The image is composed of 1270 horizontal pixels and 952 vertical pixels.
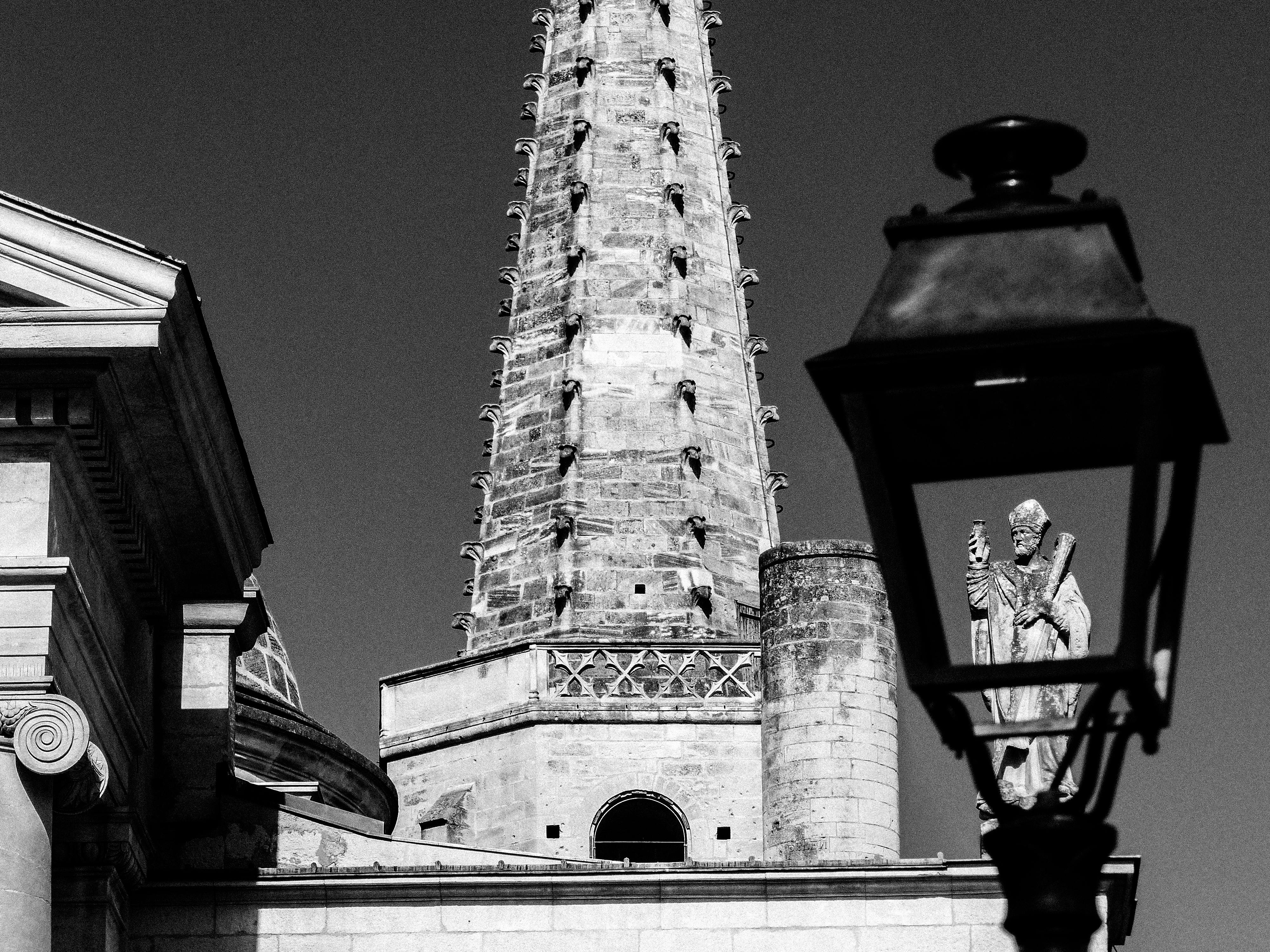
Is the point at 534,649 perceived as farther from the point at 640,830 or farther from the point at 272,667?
the point at 272,667

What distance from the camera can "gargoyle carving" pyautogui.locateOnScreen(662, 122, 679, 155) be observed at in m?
58.8

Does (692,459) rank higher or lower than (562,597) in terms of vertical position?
higher

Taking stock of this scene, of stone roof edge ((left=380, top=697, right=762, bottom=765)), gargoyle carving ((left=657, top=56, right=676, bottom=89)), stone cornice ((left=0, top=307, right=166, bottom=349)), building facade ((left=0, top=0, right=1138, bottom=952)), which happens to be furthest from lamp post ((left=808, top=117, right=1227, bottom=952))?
gargoyle carving ((left=657, top=56, right=676, bottom=89))

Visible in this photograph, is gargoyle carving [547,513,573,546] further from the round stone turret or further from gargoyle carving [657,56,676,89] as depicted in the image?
the round stone turret

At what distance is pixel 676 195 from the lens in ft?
192

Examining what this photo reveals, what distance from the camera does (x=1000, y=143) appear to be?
788 centimetres

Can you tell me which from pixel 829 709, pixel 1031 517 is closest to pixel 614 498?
pixel 829 709

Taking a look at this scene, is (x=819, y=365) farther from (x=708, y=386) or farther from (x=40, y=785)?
(x=708, y=386)

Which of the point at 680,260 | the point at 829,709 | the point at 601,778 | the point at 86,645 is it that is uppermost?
the point at 680,260

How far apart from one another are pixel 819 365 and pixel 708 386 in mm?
49558

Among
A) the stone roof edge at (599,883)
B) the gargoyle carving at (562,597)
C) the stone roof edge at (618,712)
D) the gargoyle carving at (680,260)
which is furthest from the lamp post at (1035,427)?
the gargoyle carving at (680,260)

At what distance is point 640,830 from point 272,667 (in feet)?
31.5

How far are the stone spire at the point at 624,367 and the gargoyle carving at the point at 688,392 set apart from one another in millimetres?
49

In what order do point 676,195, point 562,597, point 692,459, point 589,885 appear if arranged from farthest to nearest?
point 676,195 < point 692,459 < point 562,597 < point 589,885
